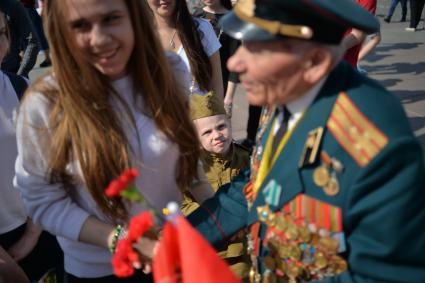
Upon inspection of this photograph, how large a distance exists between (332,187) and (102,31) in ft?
2.75

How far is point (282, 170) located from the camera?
1.30 m

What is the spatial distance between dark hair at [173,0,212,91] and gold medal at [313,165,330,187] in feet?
6.35

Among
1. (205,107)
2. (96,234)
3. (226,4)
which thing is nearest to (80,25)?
(96,234)

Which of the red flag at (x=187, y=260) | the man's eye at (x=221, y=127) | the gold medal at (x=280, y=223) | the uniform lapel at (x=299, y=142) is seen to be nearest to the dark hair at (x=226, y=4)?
the man's eye at (x=221, y=127)

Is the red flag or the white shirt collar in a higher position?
the white shirt collar

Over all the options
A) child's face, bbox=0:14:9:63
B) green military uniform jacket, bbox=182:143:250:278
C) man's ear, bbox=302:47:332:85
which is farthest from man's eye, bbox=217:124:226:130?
man's ear, bbox=302:47:332:85

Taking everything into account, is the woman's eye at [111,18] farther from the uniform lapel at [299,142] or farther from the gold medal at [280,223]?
the gold medal at [280,223]

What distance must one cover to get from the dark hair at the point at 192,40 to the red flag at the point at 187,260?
200 cm

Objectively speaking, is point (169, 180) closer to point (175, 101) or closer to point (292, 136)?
point (175, 101)

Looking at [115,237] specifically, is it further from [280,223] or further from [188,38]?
[188,38]

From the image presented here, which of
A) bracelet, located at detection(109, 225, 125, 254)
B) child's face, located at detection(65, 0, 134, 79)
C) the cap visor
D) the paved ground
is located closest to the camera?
the cap visor

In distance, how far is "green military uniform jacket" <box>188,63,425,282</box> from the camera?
1.11 m

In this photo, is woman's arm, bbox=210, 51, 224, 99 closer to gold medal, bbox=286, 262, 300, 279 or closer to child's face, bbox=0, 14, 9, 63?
child's face, bbox=0, 14, 9, 63

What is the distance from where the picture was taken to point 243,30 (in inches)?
49.0
